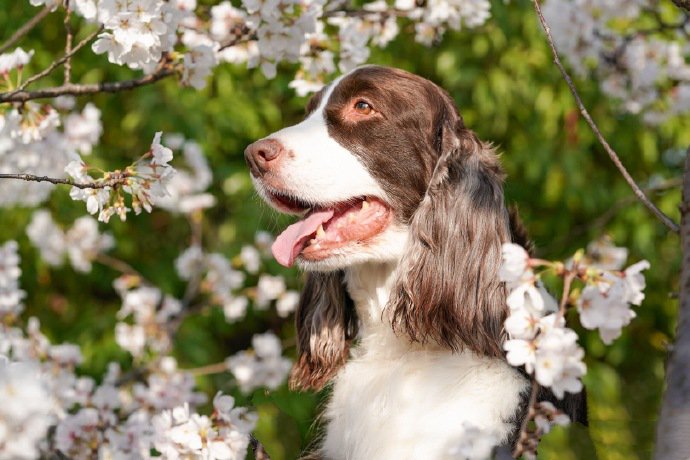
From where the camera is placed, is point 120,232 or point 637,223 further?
point 120,232

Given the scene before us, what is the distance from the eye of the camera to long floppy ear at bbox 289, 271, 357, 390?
10.5 ft

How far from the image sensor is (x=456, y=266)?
114 inches

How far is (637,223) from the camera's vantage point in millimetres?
5723

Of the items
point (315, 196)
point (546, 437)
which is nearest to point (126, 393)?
point (315, 196)

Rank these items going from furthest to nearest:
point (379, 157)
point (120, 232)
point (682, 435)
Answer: point (120, 232)
point (379, 157)
point (682, 435)

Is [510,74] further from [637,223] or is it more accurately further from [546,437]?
[546,437]

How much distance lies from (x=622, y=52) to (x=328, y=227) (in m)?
2.27

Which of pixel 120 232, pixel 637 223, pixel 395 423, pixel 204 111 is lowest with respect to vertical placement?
pixel 120 232

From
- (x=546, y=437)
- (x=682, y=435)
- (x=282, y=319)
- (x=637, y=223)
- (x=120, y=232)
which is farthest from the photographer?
(x=282, y=319)

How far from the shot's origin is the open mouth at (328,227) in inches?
114

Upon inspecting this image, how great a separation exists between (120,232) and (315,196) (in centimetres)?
352

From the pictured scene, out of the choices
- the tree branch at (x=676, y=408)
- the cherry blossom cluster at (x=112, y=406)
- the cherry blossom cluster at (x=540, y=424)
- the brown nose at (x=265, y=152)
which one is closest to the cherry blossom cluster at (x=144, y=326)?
the cherry blossom cluster at (x=112, y=406)

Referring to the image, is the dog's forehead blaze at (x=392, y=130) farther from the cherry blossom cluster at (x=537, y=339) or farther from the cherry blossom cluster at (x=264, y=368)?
the cherry blossom cluster at (x=264, y=368)

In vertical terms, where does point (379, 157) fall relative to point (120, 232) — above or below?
above
